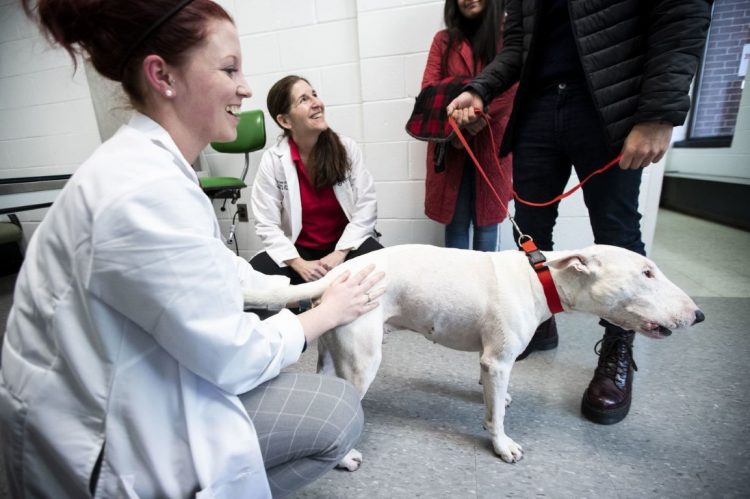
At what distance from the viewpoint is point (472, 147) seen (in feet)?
5.77

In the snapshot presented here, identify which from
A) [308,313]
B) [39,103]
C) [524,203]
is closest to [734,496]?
[524,203]

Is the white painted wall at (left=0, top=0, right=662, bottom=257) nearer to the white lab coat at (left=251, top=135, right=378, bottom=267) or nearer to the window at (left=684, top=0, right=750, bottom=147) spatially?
the white lab coat at (left=251, top=135, right=378, bottom=267)

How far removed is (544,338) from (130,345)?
163cm

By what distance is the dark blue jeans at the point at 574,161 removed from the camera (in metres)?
1.18

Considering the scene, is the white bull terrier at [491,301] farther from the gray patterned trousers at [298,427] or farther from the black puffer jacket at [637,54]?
the black puffer jacket at [637,54]

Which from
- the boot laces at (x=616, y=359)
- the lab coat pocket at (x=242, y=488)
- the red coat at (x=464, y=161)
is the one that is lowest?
the boot laces at (x=616, y=359)

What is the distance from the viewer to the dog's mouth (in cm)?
99

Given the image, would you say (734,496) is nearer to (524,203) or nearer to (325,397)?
(524,203)

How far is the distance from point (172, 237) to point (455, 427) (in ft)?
3.71

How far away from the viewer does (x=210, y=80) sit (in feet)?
2.34

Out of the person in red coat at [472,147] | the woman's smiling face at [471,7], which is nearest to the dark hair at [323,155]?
the person in red coat at [472,147]

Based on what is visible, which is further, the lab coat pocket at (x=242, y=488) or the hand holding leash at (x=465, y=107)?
the hand holding leash at (x=465, y=107)

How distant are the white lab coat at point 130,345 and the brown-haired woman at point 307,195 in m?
1.07

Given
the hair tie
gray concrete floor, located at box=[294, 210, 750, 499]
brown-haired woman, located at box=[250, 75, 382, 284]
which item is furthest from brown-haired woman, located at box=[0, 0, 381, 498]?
brown-haired woman, located at box=[250, 75, 382, 284]
